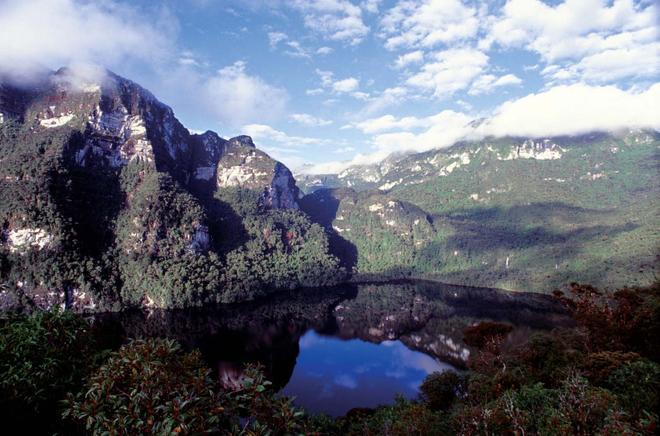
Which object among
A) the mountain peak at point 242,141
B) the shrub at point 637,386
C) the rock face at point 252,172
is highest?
the mountain peak at point 242,141

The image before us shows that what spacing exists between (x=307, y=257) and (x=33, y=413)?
12683cm

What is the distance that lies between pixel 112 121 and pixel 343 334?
319 ft

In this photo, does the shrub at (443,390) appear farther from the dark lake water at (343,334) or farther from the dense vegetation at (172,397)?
the dense vegetation at (172,397)

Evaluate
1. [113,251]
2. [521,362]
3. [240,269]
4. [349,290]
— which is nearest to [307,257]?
[349,290]

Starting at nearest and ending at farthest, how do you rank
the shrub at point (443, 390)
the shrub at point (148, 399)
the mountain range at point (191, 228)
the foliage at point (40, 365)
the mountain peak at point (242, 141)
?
the shrub at point (148, 399) < the foliage at point (40, 365) < the shrub at point (443, 390) < the mountain range at point (191, 228) < the mountain peak at point (242, 141)

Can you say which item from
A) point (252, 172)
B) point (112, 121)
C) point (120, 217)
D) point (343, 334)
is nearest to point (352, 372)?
point (343, 334)

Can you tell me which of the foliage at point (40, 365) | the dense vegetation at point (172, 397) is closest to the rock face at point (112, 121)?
the foliage at point (40, 365)

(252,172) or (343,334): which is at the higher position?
(252,172)

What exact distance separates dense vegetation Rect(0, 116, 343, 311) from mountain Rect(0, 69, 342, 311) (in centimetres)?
30

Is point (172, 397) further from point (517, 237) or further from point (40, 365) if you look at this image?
point (517, 237)

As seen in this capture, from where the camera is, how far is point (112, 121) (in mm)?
116375

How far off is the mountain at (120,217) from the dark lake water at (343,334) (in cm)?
1188

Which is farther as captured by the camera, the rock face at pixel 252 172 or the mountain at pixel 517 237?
the rock face at pixel 252 172

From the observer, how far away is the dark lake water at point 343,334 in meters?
51.3
